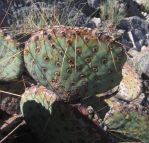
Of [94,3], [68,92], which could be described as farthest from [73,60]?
[94,3]

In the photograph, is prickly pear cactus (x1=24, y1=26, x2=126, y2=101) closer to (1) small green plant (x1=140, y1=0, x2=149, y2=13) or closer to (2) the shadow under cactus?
(2) the shadow under cactus

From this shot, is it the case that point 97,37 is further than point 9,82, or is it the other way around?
point 9,82

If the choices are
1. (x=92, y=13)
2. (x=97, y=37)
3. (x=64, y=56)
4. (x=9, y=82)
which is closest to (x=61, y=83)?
(x=64, y=56)

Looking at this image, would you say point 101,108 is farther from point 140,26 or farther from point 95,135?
point 140,26

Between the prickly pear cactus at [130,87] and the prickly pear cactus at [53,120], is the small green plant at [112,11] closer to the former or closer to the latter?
the prickly pear cactus at [130,87]

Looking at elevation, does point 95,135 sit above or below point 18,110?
above

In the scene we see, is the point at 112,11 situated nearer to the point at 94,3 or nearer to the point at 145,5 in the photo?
the point at 94,3

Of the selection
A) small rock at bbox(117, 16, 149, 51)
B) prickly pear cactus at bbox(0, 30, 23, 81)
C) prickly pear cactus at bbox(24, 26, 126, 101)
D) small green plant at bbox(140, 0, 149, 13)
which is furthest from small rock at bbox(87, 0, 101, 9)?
prickly pear cactus at bbox(24, 26, 126, 101)
